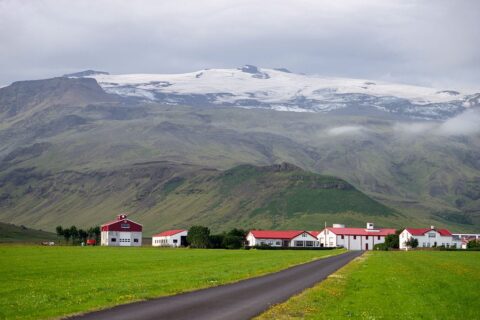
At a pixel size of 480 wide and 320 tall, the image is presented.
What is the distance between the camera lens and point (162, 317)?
109ft

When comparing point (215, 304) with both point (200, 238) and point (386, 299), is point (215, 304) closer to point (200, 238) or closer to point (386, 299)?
point (386, 299)

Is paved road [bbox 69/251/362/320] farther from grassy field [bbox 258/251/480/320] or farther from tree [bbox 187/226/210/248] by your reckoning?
tree [bbox 187/226/210/248]

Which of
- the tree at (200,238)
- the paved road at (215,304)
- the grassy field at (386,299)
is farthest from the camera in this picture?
the tree at (200,238)

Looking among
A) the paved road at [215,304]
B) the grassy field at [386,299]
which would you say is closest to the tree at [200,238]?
the grassy field at [386,299]

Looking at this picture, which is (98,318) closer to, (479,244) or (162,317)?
(162,317)

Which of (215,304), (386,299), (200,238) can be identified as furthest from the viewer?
(200,238)

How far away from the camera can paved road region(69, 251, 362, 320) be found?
33781 mm

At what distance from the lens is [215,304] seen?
38781 millimetres

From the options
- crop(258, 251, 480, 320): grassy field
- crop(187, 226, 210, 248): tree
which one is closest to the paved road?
crop(258, 251, 480, 320): grassy field

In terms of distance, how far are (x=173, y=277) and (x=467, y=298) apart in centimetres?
2353

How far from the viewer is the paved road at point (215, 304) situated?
3378cm

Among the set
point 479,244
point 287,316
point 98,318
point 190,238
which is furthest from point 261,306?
point 479,244

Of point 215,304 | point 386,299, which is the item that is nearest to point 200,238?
point 386,299

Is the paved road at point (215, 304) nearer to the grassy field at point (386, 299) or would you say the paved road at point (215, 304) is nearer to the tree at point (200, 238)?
the grassy field at point (386, 299)
